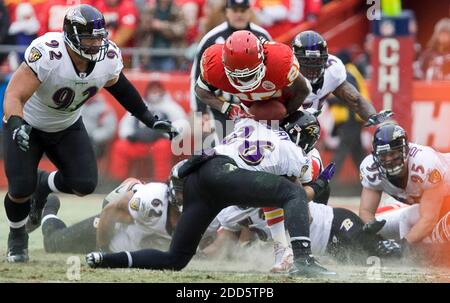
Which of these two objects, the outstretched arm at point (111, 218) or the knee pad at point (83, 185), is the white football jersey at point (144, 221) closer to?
the outstretched arm at point (111, 218)

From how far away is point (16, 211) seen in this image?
760 cm

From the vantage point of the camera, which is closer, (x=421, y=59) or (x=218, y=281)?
(x=218, y=281)

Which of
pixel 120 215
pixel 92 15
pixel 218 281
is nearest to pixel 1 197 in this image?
pixel 120 215

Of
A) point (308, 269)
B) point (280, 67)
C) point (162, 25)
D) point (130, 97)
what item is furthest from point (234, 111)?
point (162, 25)

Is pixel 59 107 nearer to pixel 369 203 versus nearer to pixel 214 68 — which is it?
pixel 214 68

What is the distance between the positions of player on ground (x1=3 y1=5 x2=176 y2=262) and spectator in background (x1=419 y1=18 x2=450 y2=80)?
620cm

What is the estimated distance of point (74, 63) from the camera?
741 centimetres

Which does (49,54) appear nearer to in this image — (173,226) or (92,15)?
(92,15)

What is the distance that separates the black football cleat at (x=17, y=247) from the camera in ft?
24.8

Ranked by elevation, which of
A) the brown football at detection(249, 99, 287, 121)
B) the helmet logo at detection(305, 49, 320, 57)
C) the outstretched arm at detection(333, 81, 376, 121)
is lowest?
the outstretched arm at detection(333, 81, 376, 121)

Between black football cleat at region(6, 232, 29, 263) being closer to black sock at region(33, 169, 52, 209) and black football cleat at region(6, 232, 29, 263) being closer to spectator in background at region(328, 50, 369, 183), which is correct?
black sock at region(33, 169, 52, 209)

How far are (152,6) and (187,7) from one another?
0.45 meters

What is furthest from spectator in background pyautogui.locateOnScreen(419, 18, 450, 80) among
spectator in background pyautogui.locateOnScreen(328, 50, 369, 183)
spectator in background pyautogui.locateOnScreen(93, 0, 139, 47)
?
spectator in background pyautogui.locateOnScreen(93, 0, 139, 47)

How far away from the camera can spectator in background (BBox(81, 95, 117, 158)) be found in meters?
12.5
